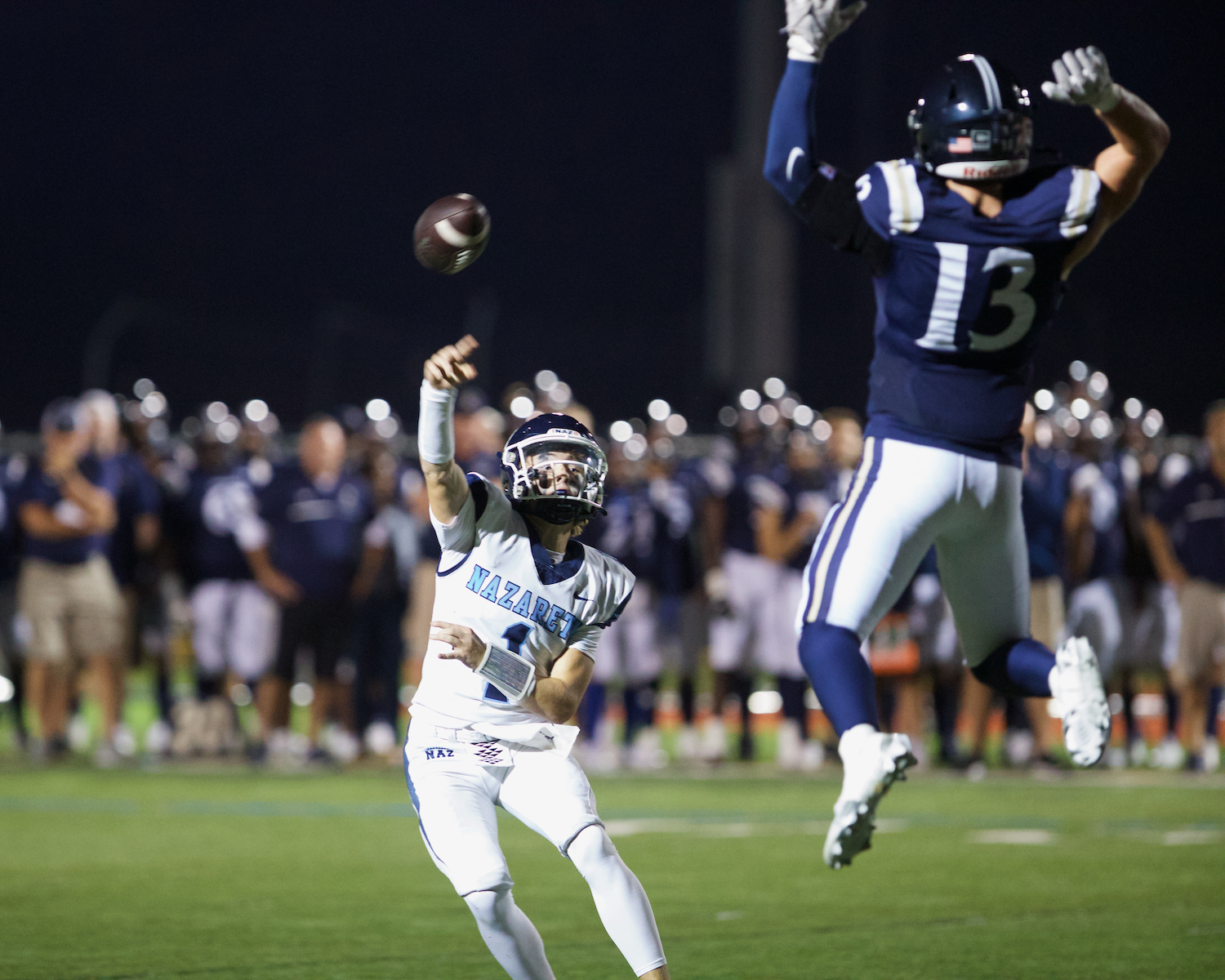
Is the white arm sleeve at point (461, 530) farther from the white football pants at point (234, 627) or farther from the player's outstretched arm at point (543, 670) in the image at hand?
the white football pants at point (234, 627)

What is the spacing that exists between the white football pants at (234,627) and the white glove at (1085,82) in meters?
8.17

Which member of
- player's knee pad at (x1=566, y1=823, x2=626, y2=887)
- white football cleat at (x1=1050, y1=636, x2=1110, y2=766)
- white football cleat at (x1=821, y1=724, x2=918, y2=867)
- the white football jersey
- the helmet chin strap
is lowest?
player's knee pad at (x1=566, y1=823, x2=626, y2=887)

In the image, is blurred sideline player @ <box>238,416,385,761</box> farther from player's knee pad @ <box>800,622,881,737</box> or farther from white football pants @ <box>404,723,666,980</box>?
player's knee pad @ <box>800,622,881,737</box>

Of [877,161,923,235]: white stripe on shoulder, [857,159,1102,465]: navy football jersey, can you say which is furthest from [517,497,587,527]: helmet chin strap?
[877,161,923,235]: white stripe on shoulder

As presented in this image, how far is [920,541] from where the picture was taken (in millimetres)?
4270

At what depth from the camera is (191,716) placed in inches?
465

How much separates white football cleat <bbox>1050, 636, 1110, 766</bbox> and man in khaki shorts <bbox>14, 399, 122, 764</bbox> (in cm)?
845

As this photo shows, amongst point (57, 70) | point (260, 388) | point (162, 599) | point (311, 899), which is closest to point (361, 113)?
point (57, 70)

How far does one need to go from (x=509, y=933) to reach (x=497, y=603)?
2.86 ft

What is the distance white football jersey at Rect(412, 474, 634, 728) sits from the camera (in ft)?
14.2

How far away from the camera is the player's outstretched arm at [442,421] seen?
415 centimetres

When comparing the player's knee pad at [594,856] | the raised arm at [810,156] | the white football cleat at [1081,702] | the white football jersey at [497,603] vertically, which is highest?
the raised arm at [810,156]

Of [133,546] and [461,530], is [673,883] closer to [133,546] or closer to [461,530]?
[461,530]

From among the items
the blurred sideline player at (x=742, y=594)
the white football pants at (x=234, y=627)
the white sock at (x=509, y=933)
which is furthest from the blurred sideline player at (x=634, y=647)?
the white sock at (x=509, y=933)
